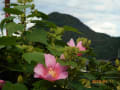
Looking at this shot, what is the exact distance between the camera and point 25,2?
1.68 meters

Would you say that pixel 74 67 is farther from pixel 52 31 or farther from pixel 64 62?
pixel 52 31

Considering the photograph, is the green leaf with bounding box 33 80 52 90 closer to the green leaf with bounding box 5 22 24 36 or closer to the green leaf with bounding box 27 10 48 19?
the green leaf with bounding box 5 22 24 36

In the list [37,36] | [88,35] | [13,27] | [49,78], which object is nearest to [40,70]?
[49,78]

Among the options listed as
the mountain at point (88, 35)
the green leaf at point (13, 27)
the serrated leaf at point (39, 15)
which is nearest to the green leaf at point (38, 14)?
the serrated leaf at point (39, 15)

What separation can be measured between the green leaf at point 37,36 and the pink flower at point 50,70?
31 centimetres

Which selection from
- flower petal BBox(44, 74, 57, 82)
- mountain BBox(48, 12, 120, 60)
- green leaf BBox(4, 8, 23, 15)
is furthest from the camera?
mountain BBox(48, 12, 120, 60)

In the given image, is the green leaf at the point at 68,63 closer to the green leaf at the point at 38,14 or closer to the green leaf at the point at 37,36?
the green leaf at the point at 37,36

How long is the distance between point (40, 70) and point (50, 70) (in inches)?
2.3

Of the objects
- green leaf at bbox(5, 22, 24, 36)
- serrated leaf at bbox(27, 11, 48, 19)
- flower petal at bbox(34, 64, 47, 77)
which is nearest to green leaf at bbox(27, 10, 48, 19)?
serrated leaf at bbox(27, 11, 48, 19)

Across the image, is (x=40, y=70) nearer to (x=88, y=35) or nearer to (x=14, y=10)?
(x=14, y=10)

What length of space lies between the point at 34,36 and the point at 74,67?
15.1 inches

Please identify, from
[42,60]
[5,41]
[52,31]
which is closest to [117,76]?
[52,31]

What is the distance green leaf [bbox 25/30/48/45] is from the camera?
4.48 ft

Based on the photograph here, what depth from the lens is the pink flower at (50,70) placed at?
1009 mm
